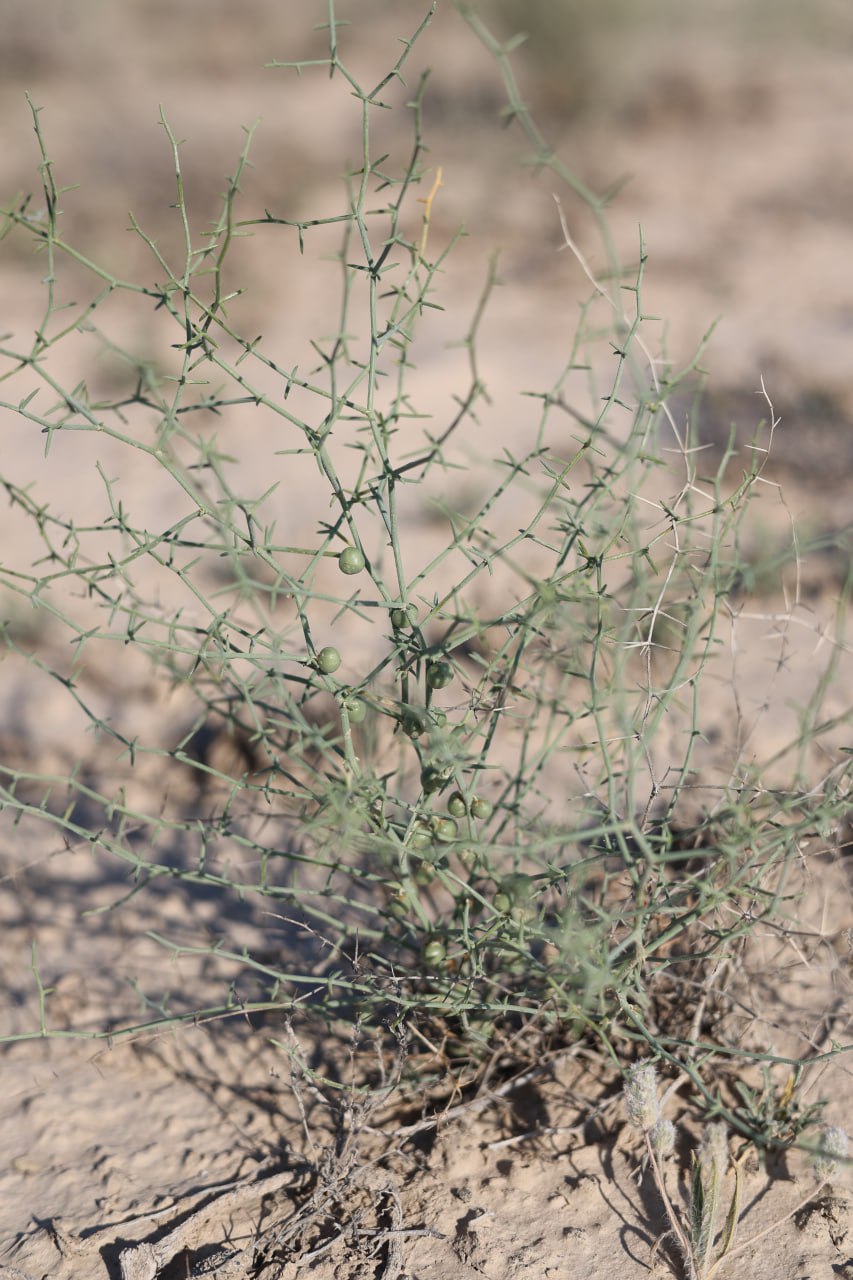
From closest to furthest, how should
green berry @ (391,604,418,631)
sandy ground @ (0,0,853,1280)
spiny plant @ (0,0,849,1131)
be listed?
spiny plant @ (0,0,849,1131), green berry @ (391,604,418,631), sandy ground @ (0,0,853,1280)

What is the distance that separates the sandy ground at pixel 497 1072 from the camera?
56.9 inches

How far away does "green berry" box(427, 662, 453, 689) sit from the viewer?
1.38 m

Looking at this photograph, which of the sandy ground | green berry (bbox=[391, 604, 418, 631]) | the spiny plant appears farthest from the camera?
the sandy ground

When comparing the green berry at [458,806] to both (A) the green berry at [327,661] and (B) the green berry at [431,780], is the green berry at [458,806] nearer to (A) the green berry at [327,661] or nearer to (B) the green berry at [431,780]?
(B) the green berry at [431,780]

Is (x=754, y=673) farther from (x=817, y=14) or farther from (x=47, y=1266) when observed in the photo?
(x=817, y=14)

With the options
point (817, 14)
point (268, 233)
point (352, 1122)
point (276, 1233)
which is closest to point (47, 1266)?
point (276, 1233)

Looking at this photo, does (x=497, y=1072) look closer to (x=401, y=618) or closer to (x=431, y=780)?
(x=431, y=780)

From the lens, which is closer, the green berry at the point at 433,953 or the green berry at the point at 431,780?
the green berry at the point at 431,780

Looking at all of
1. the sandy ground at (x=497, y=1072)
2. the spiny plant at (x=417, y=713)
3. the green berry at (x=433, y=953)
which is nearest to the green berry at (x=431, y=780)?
the spiny plant at (x=417, y=713)

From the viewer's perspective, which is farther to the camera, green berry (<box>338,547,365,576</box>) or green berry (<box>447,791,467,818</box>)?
green berry (<box>447,791,467,818</box>)

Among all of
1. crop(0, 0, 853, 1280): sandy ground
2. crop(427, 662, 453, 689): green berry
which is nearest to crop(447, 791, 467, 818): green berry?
crop(427, 662, 453, 689): green berry

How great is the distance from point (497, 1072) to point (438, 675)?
0.74 metres

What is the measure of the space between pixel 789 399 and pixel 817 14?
760 cm

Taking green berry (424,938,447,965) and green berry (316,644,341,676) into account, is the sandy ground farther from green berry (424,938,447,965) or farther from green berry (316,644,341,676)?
green berry (316,644,341,676)
